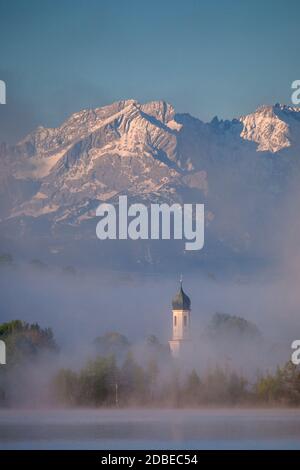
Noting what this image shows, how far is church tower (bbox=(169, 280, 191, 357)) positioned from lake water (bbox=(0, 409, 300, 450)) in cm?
2380

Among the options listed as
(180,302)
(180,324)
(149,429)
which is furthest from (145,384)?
(180,302)

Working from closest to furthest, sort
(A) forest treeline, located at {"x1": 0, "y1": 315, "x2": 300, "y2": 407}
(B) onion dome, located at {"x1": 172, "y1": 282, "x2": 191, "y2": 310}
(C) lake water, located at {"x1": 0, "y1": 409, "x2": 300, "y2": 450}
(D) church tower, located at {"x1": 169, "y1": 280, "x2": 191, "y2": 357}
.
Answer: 1. (C) lake water, located at {"x1": 0, "y1": 409, "x2": 300, "y2": 450}
2. (A) forest treeline, located at {"x1": 0, "y1": 315, "x2": 300, "y2": 407}
3. (D) church tower, located at {"x1": 169, "y1": 280, "x2": 191, "y2": 357}
4. (B) onion dome, located at {"x1": 172, "y1": 282, "x2": 191, "y2": 310}

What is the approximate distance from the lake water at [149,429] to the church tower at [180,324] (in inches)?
937

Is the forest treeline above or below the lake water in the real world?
above

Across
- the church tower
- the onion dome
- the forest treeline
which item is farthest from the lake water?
the onion dome

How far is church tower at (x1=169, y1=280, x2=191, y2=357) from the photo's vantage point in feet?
446

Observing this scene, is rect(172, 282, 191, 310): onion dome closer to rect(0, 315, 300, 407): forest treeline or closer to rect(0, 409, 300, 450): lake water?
rect(0, 315, 300, 407): forest treeline

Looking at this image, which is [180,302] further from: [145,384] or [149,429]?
[149,429]

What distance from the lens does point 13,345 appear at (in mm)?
120500

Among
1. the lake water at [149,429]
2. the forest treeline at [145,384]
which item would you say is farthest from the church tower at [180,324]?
the lake water at [149,429]

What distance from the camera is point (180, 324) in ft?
457

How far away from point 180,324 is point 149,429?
47.7 m
